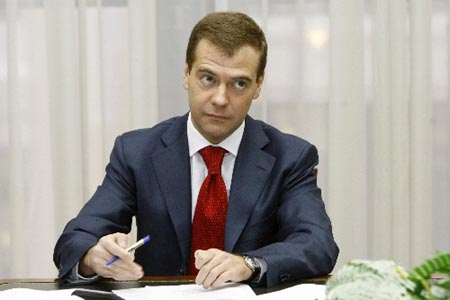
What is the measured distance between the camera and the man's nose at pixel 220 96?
2299 mm

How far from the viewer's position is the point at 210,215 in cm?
232

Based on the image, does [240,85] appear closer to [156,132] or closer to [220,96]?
[220,96]

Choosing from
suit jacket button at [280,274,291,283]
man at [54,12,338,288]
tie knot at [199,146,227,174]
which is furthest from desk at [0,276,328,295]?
tie knot at [199,146,227,174]

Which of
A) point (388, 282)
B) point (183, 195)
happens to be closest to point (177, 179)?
point (183, 195)

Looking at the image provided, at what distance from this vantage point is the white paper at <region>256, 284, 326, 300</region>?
1.72m

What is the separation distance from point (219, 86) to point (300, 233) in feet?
1.62

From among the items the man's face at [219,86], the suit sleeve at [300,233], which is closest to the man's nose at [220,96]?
the man's face at [219,86]

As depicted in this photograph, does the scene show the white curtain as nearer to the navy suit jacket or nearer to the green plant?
the navy suit jacket

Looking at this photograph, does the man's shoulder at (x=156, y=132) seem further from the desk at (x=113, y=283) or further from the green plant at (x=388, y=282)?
the green plant at (x=388, y=282)

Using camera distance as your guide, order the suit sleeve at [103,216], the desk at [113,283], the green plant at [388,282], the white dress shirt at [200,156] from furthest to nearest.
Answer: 1. the white dress shirt at [200,156]
2. the suit sleeve at [103,216]
3. the desk at [113,283]
4. the green plant at [388,282]

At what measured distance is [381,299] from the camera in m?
1.09

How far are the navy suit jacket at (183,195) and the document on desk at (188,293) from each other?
16.2 inches

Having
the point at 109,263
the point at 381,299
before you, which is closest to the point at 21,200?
the point at 109,263

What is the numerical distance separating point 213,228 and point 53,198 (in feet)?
4.46
